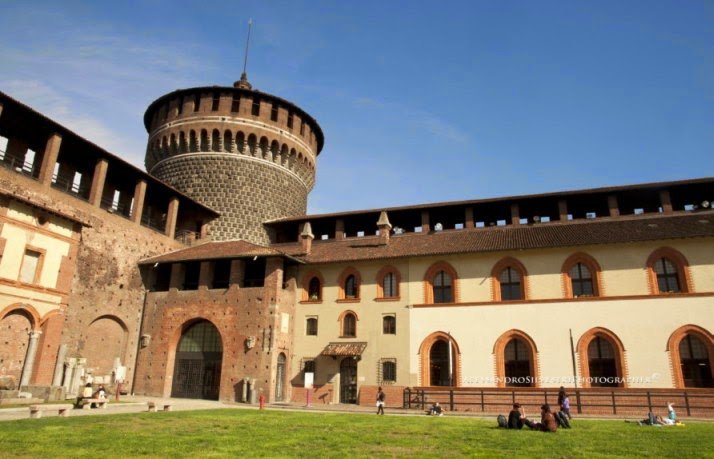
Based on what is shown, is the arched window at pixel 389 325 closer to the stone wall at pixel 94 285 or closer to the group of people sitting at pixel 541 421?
the group of people sitting at pixel 541 421

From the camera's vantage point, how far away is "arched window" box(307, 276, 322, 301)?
3344cm

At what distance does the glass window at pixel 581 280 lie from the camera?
28.0 metres

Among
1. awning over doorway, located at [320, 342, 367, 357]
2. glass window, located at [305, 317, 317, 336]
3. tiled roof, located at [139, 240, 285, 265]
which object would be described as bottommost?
awning over doorway, located at [320, 342, 367, 357]

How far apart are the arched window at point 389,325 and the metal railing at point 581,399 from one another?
3.89m

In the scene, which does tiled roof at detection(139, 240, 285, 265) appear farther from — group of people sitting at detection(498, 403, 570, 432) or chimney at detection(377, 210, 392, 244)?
group of people sitting at detection(498, 403, 570, 432)

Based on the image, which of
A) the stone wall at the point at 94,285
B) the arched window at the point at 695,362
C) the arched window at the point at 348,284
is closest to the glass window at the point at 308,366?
the arched window at the point at 348,284

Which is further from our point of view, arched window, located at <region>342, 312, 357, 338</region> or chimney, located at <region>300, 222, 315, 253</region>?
chimney, located at <region>300, 222, 315, 253</region>

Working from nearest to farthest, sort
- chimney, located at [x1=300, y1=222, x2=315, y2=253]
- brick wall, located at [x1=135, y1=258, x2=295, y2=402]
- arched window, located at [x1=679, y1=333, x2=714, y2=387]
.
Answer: arched window, located at [x1=679, y1=333, x2=714, y2=387] < brick wall, located at [x1=135, y1=258, x2=295, y2=402] < chimney, located at [x1=300, y1=222, x2=315, y2=253]

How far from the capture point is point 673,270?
27.0 metres

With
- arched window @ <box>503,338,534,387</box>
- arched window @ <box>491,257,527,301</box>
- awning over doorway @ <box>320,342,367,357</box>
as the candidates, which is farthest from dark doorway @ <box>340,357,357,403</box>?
arched window @ <box>491,257,527,301</box>

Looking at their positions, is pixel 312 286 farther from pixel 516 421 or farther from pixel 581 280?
pixel 516 421

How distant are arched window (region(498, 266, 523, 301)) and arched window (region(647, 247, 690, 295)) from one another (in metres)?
6.50

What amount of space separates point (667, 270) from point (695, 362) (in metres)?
4.64

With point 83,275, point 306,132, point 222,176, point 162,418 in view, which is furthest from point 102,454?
point 306,132
